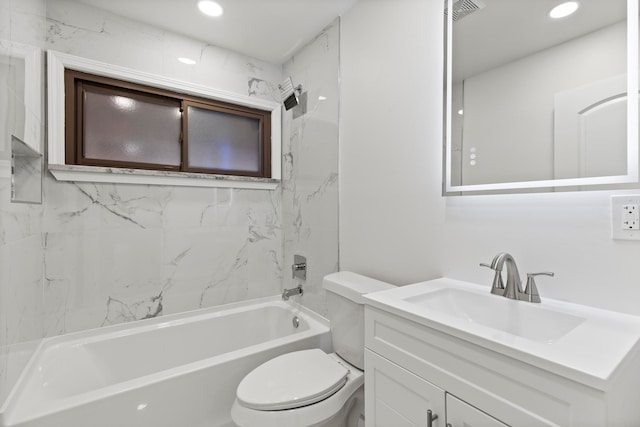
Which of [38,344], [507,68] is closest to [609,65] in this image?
[507,68]

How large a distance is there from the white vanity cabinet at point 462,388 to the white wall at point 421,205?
345 mm

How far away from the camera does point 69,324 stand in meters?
1.77

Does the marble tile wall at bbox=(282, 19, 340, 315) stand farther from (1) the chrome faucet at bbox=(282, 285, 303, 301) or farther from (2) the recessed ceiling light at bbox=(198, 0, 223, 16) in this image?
(2) the recessed ceiling light at bbox=(198, 0, 223, 16)

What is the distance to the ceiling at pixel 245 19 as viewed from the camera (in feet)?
5.93

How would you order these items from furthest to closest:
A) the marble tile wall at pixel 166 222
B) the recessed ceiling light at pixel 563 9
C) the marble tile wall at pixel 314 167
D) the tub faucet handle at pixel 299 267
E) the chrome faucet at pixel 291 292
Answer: the tub faucet handle at pixel 299 267, the chrome faucet at pixel 291 292, the marble tile wall at pixel 314 167, the marble tile wall at pixel 166 222, the recessed ceiling light at pixel 563 9

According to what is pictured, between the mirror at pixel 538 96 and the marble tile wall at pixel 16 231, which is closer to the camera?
the mirror at pixel 538 96

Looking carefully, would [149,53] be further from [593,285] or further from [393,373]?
[593,285]

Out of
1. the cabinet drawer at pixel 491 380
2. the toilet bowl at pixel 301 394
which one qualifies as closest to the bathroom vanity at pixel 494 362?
the cabinet drawer at pixel 491 380

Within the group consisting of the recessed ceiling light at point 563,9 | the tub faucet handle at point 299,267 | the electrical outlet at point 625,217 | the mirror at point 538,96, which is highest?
the recessed ceiling light at point 563,9

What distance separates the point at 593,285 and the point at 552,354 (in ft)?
1.54

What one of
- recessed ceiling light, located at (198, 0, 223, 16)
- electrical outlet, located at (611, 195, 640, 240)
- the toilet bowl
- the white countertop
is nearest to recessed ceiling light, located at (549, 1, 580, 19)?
electrical outlet, located at (611, 195, 640, 240)

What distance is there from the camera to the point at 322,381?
130 cm

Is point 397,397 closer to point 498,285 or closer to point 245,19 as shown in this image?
point 498,285

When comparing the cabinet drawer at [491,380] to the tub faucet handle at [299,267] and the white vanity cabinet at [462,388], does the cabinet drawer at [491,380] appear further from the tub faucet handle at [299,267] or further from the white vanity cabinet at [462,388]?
the tub faucet handle at [299,267]
